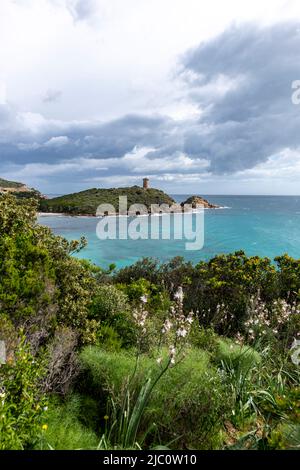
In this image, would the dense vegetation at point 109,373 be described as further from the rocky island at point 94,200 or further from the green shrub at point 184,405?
the rocky island at point 94,200

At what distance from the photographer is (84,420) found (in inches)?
177

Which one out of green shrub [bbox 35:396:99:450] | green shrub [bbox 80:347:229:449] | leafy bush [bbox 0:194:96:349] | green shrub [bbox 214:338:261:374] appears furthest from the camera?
green shrub [bbox 214:338:261:374]

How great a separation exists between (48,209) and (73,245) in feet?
286

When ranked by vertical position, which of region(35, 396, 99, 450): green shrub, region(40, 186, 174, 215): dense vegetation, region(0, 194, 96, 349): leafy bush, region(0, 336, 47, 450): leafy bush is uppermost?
region(40, 186, 174, 215): dense vegetation

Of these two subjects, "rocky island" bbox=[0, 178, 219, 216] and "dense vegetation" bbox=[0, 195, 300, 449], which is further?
"rocky island" bbox=[0, 178, 219, 216]

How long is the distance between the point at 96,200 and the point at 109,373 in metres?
94.3

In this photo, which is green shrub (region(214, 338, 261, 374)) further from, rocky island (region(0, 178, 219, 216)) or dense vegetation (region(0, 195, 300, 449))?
rocky island (region(0, 178, 219, 216))

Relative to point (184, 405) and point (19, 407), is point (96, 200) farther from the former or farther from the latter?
point (19, 407)

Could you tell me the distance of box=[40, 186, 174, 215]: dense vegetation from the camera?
285 ft

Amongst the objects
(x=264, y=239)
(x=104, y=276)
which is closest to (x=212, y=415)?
(x=104, y=276)

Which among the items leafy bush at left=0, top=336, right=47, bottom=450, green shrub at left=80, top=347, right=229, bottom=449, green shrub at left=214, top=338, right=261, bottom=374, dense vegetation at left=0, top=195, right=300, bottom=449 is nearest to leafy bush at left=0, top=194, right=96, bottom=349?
dense vegetation at left=0, top=195, right=300, bottom=449

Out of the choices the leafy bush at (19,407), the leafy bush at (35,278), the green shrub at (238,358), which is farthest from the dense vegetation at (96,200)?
the leafy bush at (19,407)

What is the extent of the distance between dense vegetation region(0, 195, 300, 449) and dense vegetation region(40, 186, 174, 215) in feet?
256

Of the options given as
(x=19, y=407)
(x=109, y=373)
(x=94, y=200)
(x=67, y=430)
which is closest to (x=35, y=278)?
(x=109, y=373)
